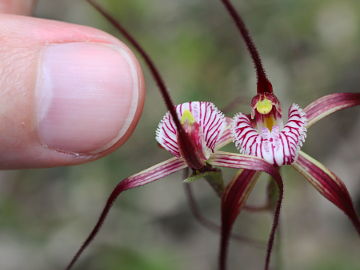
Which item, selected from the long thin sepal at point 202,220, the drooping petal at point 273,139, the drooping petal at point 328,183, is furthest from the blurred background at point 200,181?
the drooping petal at point 273,139

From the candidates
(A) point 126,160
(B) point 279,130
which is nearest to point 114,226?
(A) point 126,160

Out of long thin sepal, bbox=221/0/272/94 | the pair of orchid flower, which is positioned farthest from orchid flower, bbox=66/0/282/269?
long thin sepal, bbox=221/0/272/94

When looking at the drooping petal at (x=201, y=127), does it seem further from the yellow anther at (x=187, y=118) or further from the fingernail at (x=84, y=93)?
the fingernail at (x=84, y=93)

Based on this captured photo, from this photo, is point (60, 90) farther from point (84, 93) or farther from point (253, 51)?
point (253, 51)

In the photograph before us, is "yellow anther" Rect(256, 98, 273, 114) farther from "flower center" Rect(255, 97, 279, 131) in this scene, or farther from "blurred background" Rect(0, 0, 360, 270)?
"blurred background" Rect(0, 0, 360, 270)

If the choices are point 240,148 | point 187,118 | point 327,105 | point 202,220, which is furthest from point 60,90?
point 202,220

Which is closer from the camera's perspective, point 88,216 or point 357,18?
point 88,216

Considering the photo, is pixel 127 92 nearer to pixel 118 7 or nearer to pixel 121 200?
pixel 121 200
